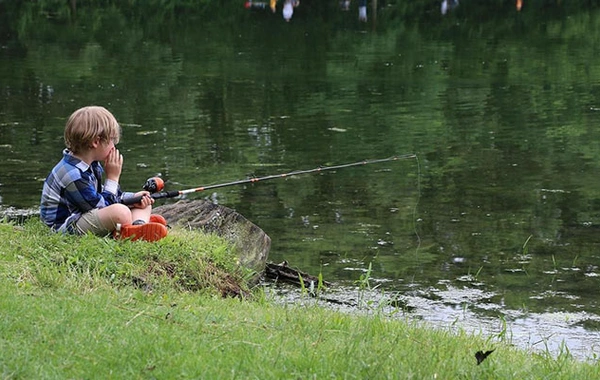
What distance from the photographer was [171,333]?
4.89 meters

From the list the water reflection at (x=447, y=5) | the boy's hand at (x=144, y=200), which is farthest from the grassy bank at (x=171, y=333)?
the water reflection at (x=447, y=5)

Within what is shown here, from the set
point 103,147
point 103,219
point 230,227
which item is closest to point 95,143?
point 103,147

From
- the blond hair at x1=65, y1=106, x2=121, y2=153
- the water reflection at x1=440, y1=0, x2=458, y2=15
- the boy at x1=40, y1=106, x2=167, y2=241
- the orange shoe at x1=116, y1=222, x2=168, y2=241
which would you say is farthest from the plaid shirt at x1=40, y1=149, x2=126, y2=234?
the water reflection at x1=440, y1=0, x2=458, y2=15

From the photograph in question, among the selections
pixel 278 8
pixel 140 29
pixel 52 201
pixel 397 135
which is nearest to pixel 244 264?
pixel 52 201

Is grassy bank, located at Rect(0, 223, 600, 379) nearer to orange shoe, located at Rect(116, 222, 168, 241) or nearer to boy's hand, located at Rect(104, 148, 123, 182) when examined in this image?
orange shoe, located at Rect(116, 222, 168, 241)

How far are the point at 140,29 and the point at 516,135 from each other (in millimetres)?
19212

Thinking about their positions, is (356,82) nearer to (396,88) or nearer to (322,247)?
(396,88)

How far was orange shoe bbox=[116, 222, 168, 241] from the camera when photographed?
6.81 m

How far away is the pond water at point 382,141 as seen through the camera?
8.66 meters

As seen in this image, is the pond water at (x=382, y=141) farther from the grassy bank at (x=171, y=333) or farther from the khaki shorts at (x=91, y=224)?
the khaki shorts at (x=91, y=224)

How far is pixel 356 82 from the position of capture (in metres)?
20.7

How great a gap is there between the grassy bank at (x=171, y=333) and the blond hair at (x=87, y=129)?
A: 0.59 metres

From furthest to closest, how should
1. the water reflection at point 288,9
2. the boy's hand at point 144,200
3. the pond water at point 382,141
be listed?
the water reflection at point 288,9
the pond water at point 382,141
the boy's hand at point 144,200

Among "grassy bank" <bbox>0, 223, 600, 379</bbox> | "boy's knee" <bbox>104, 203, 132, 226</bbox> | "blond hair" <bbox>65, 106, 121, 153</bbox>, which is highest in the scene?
"blond hair" <bbox>65, 106, 121, 153</bbox>
